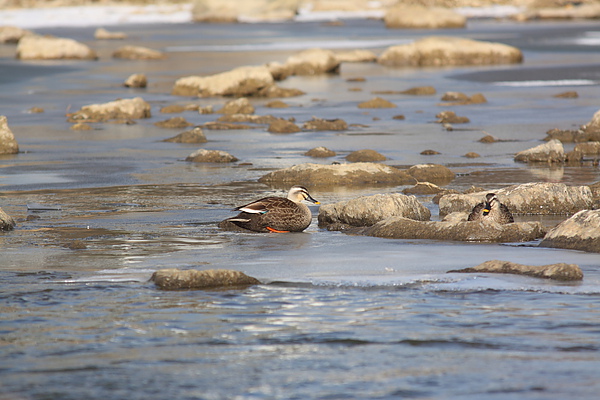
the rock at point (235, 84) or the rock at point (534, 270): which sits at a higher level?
the rock at point (235, 84)

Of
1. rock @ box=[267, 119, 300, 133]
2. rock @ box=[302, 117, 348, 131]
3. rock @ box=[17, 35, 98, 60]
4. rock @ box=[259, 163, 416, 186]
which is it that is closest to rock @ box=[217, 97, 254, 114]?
rock @ box=[302, 117, 348, 131]

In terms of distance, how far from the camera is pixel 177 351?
20.7ft

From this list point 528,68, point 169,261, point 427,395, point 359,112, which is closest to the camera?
point 427,395

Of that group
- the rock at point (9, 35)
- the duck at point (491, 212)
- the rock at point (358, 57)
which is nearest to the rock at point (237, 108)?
the duck at point (491, 212)

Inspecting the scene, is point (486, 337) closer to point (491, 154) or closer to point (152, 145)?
point (491, 154)

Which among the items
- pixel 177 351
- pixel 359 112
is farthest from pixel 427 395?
pixel 359 112

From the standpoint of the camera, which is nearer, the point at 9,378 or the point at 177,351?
the point at 9,378

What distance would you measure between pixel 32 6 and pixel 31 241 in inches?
4507

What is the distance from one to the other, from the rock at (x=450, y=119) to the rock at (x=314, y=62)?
47.5 feet

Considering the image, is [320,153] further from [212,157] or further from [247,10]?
[247,10]

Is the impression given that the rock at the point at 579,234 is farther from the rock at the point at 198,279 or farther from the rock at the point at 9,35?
the rock at the point at 9,35

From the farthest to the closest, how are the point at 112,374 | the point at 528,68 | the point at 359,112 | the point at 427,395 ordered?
1. the point at 528,68
2. the point at 359,112
3. the point at 112,374
4. the point at 427,395

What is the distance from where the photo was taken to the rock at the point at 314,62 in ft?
118

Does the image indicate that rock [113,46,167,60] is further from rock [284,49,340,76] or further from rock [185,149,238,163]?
rock [185,149,238,163]
